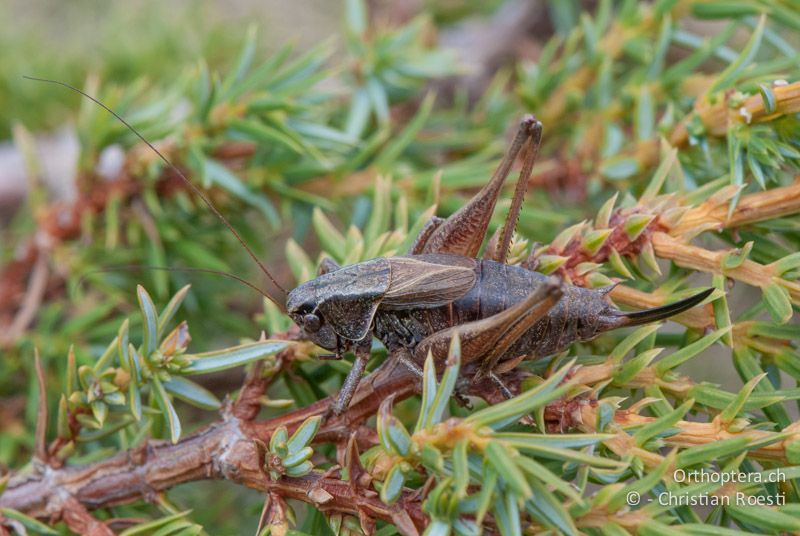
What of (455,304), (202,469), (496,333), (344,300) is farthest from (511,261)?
(202,469)

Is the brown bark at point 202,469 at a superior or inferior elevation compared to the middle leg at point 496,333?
inferior

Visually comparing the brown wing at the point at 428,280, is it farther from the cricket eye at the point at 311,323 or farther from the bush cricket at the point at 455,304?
the cricket eye at the point at 311,323

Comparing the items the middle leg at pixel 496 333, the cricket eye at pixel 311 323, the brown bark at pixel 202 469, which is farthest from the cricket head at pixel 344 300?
the middle leg at pixel 496 333

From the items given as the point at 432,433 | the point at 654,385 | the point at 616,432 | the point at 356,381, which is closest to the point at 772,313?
the point at 654,385

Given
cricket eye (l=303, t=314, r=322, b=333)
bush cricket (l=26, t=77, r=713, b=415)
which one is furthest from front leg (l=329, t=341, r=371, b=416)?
cricket eye (l=303, t=314, r=322, b=333)

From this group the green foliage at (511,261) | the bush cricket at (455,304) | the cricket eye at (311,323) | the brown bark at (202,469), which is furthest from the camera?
the cricket eye at (311,323)

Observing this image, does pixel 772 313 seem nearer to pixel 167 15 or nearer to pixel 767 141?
pixel 767 141

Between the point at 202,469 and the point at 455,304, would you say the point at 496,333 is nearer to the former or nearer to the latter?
the point at 455,304

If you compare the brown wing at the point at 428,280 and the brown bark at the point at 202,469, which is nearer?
the brown bark at the point at 202,469
